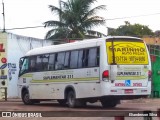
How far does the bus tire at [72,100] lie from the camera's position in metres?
19.0

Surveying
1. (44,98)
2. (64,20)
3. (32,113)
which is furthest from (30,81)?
(64,20)

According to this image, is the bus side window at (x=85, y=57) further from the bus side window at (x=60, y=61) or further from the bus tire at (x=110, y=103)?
the bus tire at (x=110, y=103)

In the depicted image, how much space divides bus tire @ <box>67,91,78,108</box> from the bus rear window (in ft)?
8.74

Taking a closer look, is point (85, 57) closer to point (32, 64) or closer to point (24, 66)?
point (32, 64)

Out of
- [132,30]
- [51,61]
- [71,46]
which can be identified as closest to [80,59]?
[71,46]

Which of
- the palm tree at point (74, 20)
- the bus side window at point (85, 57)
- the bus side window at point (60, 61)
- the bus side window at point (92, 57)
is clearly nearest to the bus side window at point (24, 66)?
the bus side window at point (60, 61)

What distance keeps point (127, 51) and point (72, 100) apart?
10.9 feet

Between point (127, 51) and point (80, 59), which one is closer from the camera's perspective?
point (127, 51)

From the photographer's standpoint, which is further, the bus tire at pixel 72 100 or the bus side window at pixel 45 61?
the bus side window at pixel 45 61

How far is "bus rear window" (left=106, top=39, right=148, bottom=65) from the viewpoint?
17453mm

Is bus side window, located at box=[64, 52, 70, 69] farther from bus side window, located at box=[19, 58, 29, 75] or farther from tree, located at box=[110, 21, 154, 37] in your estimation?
tree, located at box=[110, 21, 154, 37]

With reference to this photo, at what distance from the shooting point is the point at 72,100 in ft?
62.8

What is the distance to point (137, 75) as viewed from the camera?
58.6ft

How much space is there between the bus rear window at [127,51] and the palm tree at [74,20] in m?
23.2
